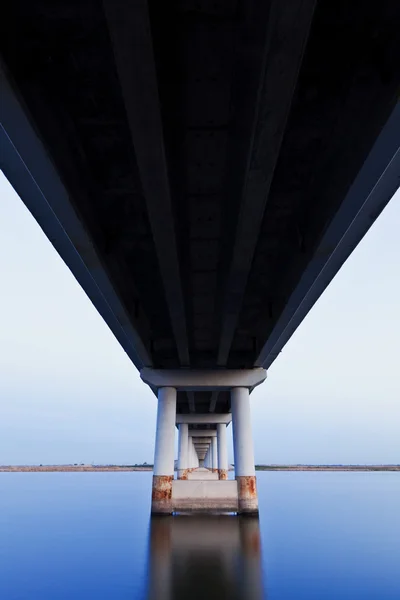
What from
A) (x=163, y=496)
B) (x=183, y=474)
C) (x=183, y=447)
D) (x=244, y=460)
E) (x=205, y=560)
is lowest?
(x=205, y=560)

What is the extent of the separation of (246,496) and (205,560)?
8.56 m

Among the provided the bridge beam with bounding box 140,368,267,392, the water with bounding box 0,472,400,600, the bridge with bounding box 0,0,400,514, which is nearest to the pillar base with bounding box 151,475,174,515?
the water with bounding box 0,472,400,600

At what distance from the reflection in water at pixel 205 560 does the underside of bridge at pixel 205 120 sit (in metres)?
7.29

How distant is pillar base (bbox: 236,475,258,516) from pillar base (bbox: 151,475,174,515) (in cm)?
334

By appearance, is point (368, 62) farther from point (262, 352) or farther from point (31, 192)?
point (262, 352)

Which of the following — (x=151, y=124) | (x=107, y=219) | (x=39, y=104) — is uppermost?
(x=107, y=219)

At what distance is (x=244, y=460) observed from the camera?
21.9 m

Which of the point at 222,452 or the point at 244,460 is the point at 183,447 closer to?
the point at 222,452

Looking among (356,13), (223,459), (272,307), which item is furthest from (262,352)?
(223,459)

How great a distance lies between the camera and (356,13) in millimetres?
5957

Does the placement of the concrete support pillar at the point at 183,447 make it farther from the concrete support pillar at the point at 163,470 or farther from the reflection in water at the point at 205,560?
the concrete support pillar at the point at 163,470

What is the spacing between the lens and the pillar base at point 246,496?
21.7 metres

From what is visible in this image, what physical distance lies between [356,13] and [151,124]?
307cm

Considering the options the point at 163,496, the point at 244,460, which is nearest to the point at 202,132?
the point at 244,460
